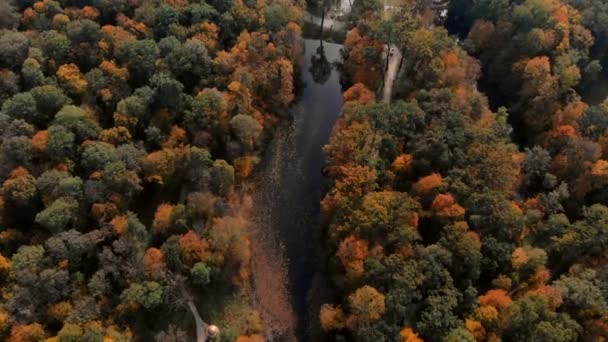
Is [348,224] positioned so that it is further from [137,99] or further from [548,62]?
[548,62]

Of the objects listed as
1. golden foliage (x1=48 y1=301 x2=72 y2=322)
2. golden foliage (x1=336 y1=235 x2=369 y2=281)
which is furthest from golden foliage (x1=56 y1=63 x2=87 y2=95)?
golden foliage (x1=336 y1=235 x2=369 y2=281)

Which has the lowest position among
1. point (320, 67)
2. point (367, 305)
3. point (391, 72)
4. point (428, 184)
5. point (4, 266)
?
point (4, 266)

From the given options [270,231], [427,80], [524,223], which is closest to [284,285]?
[270,231]

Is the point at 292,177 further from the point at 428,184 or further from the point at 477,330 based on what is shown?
the point at 477,330

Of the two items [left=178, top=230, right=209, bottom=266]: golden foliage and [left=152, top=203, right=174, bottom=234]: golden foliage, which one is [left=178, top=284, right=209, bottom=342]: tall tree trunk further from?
[left=152, top=203, right=174, bottom=234]: golden foliage

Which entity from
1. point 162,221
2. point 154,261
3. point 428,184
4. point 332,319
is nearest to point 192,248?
point 154,261

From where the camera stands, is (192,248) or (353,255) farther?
(192,248)

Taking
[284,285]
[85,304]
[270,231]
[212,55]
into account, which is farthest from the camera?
[212,55]

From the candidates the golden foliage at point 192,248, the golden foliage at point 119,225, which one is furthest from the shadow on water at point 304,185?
the golden foliage at point 119,225
